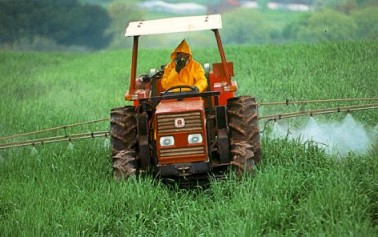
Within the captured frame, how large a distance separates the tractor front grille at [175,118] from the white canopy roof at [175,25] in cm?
74

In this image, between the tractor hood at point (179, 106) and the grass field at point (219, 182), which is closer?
the grass field at point (219, 182)

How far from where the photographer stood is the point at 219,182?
6305mm

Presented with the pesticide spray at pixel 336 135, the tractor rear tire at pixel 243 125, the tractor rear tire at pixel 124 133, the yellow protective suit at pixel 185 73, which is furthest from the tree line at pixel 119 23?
the tractor rear tire at pixel 124 133

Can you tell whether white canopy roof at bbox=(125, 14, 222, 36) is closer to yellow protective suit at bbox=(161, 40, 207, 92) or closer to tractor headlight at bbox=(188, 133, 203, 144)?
yellow protective suit at bbox=(161, 40, 207, 92)

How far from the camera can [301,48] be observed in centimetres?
938

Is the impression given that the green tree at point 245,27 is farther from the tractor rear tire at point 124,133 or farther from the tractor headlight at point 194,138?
the tractor headlight at point 194,138

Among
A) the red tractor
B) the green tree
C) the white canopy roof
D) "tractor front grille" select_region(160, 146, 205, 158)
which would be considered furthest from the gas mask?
the green tree

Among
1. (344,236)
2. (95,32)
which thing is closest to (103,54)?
(95,32)

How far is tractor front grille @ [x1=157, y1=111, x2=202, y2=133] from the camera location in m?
6.41

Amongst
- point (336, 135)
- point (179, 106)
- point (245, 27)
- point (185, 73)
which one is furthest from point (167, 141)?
point (245, 27)

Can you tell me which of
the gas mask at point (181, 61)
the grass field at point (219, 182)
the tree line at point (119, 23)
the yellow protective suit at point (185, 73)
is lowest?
the grass field at point (219, 182)

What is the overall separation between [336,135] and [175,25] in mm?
1744

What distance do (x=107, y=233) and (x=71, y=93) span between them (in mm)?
4413

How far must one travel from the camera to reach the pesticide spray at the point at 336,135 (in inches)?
277
